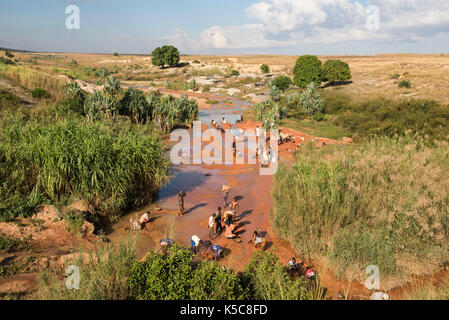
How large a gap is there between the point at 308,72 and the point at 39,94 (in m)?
41.1

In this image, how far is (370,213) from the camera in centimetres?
862

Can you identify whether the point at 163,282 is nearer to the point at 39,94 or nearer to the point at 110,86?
the point at 39,94

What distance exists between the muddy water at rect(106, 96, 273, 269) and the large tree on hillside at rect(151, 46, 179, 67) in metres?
73.4

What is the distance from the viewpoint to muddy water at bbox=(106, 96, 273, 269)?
957 cm

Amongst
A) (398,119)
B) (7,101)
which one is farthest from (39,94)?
(398,119)

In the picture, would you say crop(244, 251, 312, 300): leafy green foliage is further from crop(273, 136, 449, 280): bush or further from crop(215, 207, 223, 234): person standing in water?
crop(215, 207, 223, 234): person standing in water

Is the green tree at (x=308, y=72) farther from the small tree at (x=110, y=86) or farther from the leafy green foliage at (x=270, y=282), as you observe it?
the leafy green foliage at (x=270, y=282)

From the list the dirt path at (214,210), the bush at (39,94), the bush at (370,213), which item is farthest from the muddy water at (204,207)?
the bush at (39,94)

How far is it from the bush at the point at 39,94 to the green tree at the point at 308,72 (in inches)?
1558

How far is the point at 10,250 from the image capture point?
798 centimetres

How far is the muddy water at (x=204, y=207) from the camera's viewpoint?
9570mm

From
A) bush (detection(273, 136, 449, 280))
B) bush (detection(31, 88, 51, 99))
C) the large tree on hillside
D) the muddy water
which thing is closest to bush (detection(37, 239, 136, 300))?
the muddy water

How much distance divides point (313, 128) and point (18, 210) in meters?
25.2
